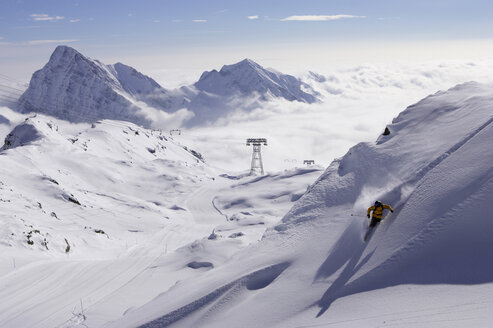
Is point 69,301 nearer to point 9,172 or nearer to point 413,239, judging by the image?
point 413,239

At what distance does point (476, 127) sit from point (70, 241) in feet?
95.9

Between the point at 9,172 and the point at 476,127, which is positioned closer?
the point at 476,127

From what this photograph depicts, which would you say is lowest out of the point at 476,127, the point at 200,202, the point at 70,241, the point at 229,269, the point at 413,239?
the point at 200,202

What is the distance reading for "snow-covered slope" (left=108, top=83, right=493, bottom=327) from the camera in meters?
9.70

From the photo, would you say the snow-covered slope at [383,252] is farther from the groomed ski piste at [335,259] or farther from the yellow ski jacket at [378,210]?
the yellow ski jacket at [378,210]

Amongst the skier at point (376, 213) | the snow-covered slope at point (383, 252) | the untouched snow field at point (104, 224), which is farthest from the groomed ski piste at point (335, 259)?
the skier at point (376, 213)

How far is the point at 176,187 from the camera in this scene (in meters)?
79.1

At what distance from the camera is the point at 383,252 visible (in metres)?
11.9

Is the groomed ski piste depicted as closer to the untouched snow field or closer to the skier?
the untouched snow field

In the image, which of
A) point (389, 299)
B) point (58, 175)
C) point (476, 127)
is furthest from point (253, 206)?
point (389, 299)

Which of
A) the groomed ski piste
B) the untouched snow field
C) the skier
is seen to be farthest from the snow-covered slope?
the untouched snow field

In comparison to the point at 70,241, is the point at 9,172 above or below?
above

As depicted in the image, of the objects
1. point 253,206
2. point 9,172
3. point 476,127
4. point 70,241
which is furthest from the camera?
point 253,206

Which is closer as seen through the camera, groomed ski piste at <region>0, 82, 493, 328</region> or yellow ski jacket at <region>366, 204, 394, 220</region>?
groomed ski piste at <region>0, 82, 493, 328</region>
